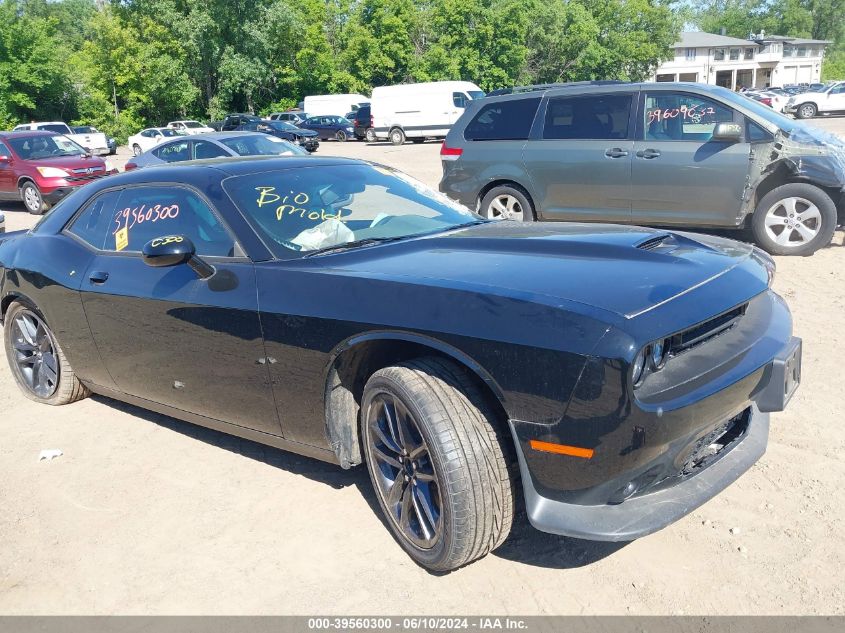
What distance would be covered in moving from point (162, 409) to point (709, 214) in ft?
19.3

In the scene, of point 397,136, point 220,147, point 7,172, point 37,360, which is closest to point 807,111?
point 397,136

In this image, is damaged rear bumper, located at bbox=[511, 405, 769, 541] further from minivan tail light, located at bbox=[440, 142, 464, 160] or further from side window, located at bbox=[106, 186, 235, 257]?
minivan tail light, located at bbox=[440, 142, 464, 160]

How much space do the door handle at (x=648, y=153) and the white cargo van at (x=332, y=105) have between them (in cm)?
3841

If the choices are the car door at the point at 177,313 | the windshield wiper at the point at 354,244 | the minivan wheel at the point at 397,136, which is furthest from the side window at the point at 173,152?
the minivan wheel at the point at 397,136

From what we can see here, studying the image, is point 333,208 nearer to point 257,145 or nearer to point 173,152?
point 257,145

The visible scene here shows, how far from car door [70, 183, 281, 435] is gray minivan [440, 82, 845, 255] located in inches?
211

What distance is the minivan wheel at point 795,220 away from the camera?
7.41 m

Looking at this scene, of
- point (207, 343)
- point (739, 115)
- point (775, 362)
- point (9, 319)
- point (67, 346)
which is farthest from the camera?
point (739, 115)

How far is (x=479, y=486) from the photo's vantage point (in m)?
2.67

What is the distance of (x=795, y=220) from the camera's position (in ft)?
24.6

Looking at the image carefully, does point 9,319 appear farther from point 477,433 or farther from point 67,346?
point 477,433

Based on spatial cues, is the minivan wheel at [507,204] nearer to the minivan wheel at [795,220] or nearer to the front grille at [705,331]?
the minivan wheel at [795,220]

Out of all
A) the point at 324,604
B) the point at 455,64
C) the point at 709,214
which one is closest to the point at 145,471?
the point at 324,604

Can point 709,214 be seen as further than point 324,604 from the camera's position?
Yes
